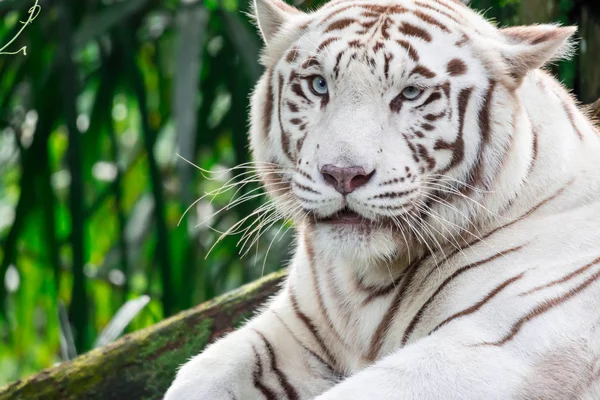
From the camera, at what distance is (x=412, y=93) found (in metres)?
1.92

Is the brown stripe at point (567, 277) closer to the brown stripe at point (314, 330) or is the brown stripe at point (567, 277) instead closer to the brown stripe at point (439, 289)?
the brown stripe at point (439, 289)

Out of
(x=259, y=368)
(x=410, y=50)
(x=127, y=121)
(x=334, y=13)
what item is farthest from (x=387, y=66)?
(x=127, y=121)

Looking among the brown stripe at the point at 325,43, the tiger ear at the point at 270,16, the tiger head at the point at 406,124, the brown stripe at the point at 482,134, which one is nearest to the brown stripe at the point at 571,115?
the tiger head at the point at 406,124

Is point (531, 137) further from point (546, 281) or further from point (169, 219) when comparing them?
point (169, 219)

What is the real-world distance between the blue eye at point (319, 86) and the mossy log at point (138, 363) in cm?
104

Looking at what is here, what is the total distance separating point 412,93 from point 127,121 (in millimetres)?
3706

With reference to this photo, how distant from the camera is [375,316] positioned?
206cm

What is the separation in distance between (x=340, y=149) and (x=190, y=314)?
3.93 ft

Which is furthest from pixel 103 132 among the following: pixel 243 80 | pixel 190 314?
pixel 190 314

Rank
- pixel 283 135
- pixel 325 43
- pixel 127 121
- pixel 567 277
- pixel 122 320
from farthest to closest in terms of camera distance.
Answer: pixel 127 121, pixel 122 320, pixel 283 135, pixel 325 43, pixel 567 277

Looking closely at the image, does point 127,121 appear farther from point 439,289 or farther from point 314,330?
point 439,289

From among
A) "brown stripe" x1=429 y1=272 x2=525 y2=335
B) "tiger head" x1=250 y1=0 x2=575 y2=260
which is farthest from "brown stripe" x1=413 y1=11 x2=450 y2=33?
"brown stripe" x1=429 y1=272 x2=525 y2=335

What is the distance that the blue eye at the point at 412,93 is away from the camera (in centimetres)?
192

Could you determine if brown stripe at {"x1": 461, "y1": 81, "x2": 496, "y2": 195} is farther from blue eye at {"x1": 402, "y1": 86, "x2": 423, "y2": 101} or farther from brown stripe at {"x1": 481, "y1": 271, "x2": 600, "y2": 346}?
brown stripe at {"x1": 481, "y1": 271, "x2": 600, "y2": 346}
